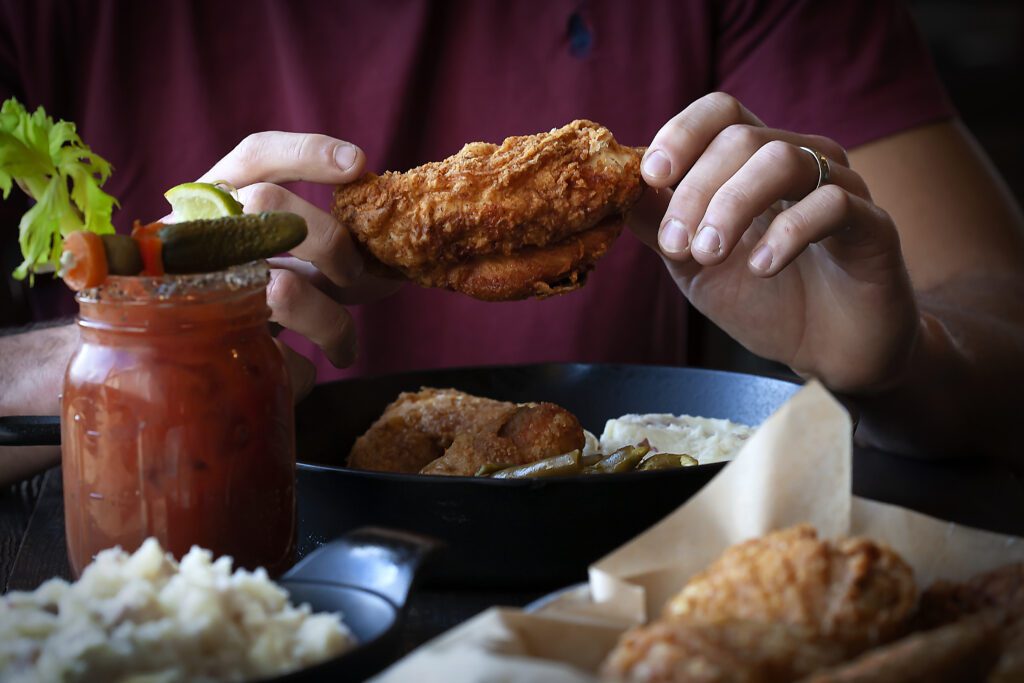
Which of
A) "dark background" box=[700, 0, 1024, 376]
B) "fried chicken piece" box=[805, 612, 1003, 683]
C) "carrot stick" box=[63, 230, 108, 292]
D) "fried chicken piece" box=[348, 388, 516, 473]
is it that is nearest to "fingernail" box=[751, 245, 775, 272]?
"fried chicken piece" box=[348, 388, 516, 473]

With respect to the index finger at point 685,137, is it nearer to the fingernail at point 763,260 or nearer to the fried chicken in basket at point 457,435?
the fingernail at point 763,260

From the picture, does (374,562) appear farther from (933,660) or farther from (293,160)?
(293,160)

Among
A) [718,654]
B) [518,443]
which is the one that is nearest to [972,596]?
[718,654]

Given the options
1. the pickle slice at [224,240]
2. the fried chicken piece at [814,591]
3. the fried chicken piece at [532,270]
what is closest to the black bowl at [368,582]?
the fried chicken piece at [814,591]

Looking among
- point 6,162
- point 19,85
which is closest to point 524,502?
point 6,162

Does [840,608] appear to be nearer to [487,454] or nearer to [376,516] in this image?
[376,516]

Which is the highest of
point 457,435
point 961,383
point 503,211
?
point 503,211

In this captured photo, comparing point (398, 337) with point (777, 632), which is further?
point (398, 337)
